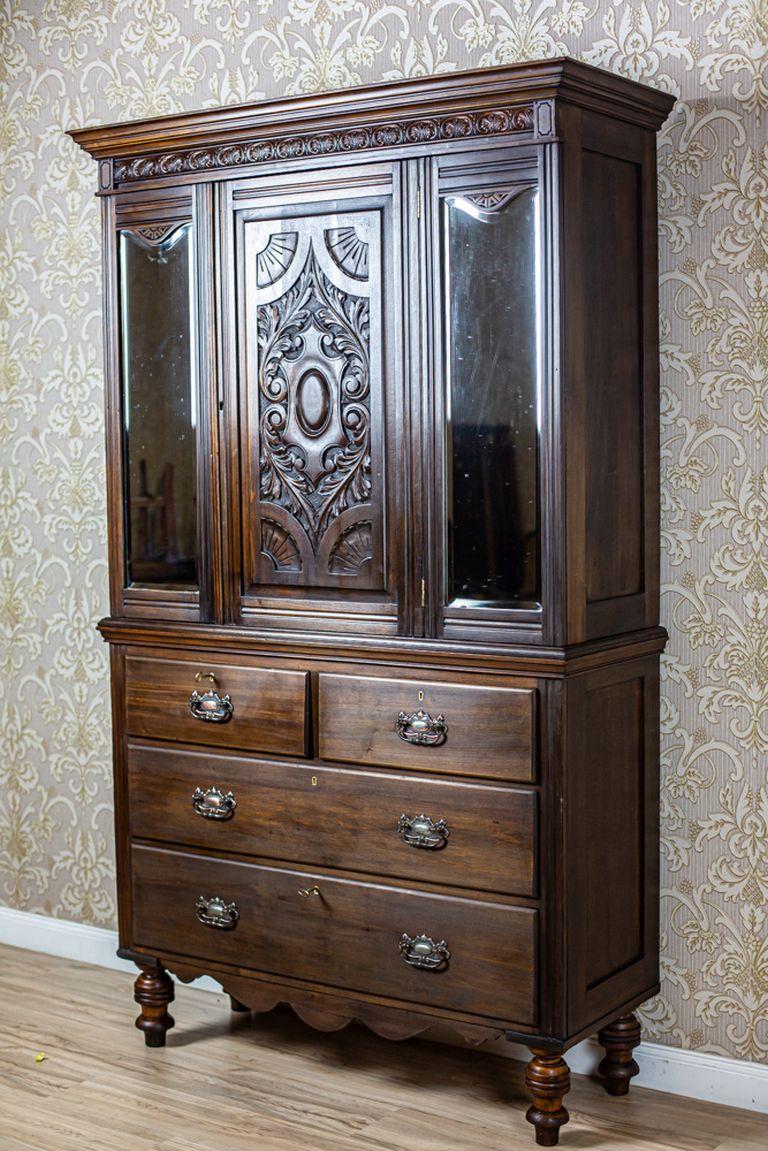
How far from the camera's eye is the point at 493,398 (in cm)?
255

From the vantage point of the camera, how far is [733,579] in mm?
2785

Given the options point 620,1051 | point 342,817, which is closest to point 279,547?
point 342,817

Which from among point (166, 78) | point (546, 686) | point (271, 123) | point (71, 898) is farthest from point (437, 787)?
point (166, 78)

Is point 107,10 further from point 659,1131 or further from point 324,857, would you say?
point 659,1131

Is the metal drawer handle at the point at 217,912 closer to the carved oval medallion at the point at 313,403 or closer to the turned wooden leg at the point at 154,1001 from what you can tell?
the turned wooden leg at the point at 154,1001

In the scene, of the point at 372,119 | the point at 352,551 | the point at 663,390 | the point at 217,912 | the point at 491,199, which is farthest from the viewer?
the point at 217,912

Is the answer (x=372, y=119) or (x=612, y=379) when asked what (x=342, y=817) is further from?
(x=372, y=119)

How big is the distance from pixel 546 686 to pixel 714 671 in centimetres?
49

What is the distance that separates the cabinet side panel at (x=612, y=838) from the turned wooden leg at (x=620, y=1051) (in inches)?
3.1

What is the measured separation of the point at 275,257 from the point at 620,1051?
176cm

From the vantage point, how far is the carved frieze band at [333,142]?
2.50 m

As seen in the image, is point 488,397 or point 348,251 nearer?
point 488,397

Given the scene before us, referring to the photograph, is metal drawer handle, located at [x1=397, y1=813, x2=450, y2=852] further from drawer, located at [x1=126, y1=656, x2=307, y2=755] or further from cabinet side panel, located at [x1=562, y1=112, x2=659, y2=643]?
cabinet side panel, located at [x1=562, y1=112, x2=659, y2=643]

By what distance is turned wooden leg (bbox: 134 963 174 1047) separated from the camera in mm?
3133
